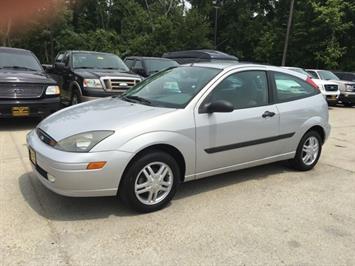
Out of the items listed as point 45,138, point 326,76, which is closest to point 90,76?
point 45,138

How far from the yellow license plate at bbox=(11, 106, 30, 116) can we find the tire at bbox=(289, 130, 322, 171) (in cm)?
499

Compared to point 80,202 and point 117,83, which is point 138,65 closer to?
point 117,83

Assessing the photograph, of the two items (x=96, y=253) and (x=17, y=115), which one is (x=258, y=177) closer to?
(x=96, y=253)

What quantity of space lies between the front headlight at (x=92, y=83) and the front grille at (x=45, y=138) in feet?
15.0

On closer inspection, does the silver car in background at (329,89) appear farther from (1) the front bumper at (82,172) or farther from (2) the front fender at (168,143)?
(1) the front bumper at (82,172)

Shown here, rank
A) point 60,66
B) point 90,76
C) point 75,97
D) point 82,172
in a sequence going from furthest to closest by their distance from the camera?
1. point 60,66
2. point 75,97
3. point 90,76
4. point 82,172

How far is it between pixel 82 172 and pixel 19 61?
6190 millimetres

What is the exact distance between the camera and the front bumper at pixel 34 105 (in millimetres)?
7512

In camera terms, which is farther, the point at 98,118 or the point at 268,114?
the point at 268,114

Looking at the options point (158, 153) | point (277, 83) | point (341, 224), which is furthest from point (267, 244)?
point (277, 83)

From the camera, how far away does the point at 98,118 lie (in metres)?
4.14

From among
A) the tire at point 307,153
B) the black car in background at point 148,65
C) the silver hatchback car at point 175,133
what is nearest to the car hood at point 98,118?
the silver hatchback car at point 175,133

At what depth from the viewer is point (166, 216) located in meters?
Result: 4.04

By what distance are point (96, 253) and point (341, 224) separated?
7.90ft
